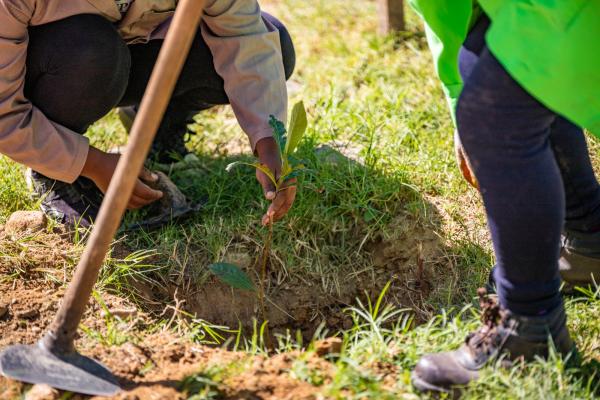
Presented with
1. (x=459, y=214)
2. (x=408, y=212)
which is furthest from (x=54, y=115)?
(x=459, y=214)

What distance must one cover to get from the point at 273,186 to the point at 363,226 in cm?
39

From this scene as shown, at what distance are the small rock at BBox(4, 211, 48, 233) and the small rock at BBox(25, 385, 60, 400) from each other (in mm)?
804

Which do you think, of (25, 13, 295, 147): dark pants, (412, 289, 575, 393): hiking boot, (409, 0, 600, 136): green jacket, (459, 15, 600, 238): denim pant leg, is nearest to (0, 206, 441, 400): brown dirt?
(412, 289, 575, 393): hiking boot

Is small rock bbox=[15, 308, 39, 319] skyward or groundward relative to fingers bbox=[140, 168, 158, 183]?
groundward

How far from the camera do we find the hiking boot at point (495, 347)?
1794mm

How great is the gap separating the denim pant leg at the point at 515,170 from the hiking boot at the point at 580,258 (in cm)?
55

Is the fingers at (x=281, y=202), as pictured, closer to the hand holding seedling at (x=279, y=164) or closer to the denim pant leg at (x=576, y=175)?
the hand holding seedling at (x=279, y=164)

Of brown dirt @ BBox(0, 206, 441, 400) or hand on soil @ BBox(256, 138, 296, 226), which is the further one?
hand on soil @ BBox(256, 138, 296, 226)

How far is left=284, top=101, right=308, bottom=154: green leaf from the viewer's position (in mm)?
2264

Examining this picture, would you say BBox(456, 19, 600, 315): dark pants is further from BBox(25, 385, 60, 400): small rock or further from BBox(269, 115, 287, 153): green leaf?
BBox(25, 385, 60, 400): small rock

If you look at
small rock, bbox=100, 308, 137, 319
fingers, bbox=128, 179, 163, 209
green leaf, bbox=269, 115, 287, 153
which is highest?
green leaf, bbox=269, 115, 287, 153

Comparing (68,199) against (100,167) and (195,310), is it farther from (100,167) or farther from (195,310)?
(195,310)

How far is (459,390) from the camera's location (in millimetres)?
1833

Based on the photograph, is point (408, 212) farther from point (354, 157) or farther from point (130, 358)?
point (130, 358)
